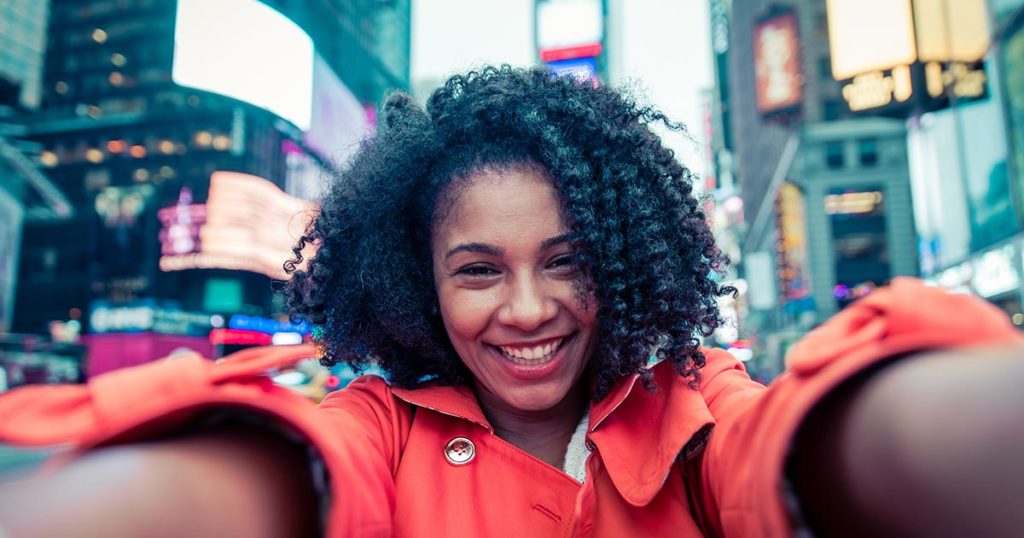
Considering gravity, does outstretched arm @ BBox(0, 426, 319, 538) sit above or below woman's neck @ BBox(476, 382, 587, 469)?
above

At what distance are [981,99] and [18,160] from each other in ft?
95.3

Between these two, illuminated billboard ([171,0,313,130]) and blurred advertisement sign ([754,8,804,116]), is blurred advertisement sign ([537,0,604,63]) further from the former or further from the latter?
illuminated billboard ([171,0,313,130])

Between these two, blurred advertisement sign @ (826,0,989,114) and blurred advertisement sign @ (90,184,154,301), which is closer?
blurred advertisement sign @ (826,0,989,114)

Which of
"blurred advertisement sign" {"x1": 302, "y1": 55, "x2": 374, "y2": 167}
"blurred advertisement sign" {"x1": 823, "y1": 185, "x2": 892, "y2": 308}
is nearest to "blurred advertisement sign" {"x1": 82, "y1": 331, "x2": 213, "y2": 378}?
"blurred advertisement sign" {"x1": 302, "y1": 55, "x2": 374, "y2": 167}

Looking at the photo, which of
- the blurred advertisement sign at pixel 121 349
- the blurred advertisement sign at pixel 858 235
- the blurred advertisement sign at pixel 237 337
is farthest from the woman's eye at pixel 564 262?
the blurred advertisement sign at pixel 858 235

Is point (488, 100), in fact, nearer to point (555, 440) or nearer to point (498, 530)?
point (555, 440)

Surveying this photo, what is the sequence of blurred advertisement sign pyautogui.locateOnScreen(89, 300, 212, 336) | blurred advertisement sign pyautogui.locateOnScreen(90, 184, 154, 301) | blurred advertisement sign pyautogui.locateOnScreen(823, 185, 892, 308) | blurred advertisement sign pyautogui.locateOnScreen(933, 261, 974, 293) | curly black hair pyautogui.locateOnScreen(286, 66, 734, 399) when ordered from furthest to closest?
1. blurred advertisement sign pyautogui.locateOnScreen(90, 184, 154, 301)
2. blurred advertisement sign pyautogui.locateOnScreen(823, 185, 892, 308)
3. blurred advertisement sign pyautogui.locateOnScreen(89, 300, 212, 336)
4. blurred advertisement sign pyautogui.locateOnScreen(933, 261, 974, 293)
5. curly black hair pyautogui.locateOnScreen(286, 66, 734, 399)

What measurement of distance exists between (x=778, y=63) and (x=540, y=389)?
35.1 m

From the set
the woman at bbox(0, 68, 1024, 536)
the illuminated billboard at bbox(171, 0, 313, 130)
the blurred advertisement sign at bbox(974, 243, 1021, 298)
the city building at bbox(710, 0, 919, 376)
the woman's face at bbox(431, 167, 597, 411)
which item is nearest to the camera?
the woman at bbox(0, 68, 1024, 536)

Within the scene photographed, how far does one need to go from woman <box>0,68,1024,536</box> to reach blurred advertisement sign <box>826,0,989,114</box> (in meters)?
16.2

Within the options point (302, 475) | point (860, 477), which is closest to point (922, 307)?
point (860, 477)

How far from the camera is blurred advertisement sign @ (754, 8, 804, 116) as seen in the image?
3203 centimetres

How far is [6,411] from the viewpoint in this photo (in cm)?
98

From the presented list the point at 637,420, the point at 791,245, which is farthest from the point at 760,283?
the point at 637,420
